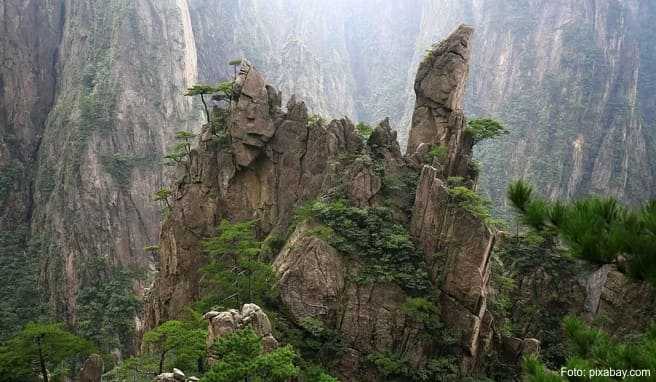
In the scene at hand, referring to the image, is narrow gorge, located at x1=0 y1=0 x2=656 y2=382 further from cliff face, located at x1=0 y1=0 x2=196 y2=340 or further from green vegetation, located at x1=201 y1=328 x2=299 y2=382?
cliff face, located at x1=0 y1=0 x2=196 y2=340

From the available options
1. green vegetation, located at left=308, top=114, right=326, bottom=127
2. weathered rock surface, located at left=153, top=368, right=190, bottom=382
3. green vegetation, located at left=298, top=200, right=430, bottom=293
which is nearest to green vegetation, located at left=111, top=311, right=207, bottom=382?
weathered rock surface, located at left=153, top=368, right=190, bottom=382

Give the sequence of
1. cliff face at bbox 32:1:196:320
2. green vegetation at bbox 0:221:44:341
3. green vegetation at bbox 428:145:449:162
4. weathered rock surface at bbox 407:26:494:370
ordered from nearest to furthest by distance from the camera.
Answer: weathered rock surface at bbox 407:26:494:370 → green vegetation at bbox 428:145:449:162 → green vegetation at bbox 0:221:44:341 → cliff face at bbox 32:1:196:320

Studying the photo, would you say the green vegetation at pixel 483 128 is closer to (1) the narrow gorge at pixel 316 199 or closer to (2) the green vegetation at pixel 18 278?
(1) the narrow gorge at pixel 316 199

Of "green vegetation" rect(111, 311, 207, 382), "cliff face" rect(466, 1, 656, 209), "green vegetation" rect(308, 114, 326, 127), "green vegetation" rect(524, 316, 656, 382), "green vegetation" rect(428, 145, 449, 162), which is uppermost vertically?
"cliff face" rect(466, 1, 656, 209)

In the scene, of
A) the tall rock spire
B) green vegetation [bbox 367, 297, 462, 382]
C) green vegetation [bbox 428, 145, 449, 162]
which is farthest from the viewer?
the tall rock spire

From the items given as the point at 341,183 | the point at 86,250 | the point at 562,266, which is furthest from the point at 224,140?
the point at 86,250

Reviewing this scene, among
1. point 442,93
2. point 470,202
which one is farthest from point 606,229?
point 442,93

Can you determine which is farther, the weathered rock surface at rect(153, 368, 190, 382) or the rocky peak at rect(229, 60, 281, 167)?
the rocky peak at rect(229, 60, 281, 167)
